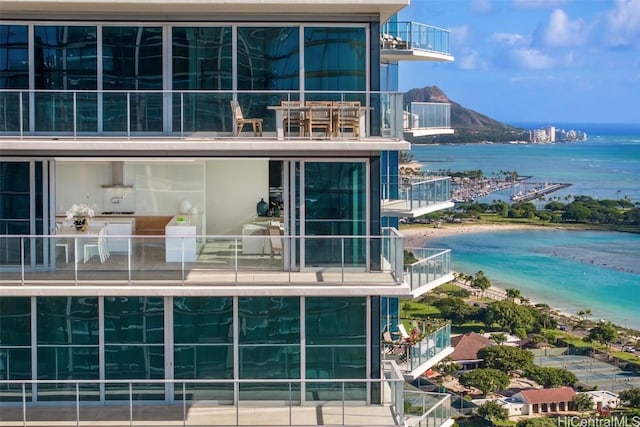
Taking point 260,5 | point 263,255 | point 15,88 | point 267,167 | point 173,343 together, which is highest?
point 260,5

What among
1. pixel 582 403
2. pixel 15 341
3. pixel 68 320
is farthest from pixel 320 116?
pixel 582 403

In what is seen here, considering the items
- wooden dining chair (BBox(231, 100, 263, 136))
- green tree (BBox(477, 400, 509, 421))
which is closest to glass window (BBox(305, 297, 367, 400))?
wooden dining chair (BBox(231, 100, 263, 136))

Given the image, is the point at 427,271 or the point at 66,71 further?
the point at 427,271

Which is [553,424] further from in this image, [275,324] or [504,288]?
[504,288]

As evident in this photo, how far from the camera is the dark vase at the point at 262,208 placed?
66.8ft

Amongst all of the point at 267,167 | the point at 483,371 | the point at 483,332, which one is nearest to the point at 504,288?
the point at 483,332

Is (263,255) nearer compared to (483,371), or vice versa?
(263,255)

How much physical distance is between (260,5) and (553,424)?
135ft

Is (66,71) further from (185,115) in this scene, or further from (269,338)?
(269,338)

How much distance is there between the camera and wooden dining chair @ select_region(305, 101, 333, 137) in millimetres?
17812

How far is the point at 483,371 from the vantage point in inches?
2402

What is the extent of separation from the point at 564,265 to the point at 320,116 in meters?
Answer: 99.1

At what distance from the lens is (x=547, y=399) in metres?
60.6

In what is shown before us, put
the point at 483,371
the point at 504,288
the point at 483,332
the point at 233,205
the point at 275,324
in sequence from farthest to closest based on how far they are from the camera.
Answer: the point at 504,288 < the point at 483,332 < the point at 483,371 < the point at 233,205 < the point at 275,324
